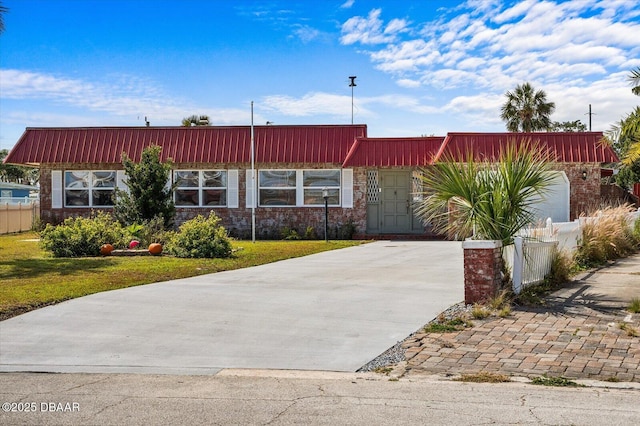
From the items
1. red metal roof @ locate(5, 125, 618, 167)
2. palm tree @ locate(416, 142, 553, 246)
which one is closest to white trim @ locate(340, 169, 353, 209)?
red metal roof @ locate(5, 125, 618, 167)

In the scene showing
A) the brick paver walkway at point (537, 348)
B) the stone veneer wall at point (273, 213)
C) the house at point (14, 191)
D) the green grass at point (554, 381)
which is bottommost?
the green grass at point (554, 381)

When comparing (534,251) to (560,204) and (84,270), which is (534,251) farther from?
(560,204)

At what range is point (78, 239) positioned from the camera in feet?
57.3

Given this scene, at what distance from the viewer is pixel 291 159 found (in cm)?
2494

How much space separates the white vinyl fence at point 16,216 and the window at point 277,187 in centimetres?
1039

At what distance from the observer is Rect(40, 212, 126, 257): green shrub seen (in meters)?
17.4

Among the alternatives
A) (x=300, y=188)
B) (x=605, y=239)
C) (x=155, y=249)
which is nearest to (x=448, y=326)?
(x=605, y=239)

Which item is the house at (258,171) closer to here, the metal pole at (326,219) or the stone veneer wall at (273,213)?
the stone veneer wall at (273,213)

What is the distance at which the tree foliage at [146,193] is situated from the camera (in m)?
20.0

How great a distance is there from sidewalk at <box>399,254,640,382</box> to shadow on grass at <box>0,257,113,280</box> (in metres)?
8.64

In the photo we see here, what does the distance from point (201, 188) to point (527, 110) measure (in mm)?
22657

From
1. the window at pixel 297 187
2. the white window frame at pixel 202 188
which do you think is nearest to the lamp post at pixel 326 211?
the window at pixel 297 187

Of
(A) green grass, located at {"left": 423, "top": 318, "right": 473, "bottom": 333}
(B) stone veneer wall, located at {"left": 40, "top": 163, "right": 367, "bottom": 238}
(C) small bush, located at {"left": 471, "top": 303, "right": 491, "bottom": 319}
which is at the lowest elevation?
(A) green grass, located at {"left": 423, "top": 318, "right": 473, "bottom": 333}

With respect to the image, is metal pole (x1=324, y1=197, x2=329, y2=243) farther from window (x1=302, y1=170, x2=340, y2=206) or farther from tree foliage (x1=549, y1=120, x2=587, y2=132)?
tree foliage (x1=549, y1=120, x2=587, y2=132)
